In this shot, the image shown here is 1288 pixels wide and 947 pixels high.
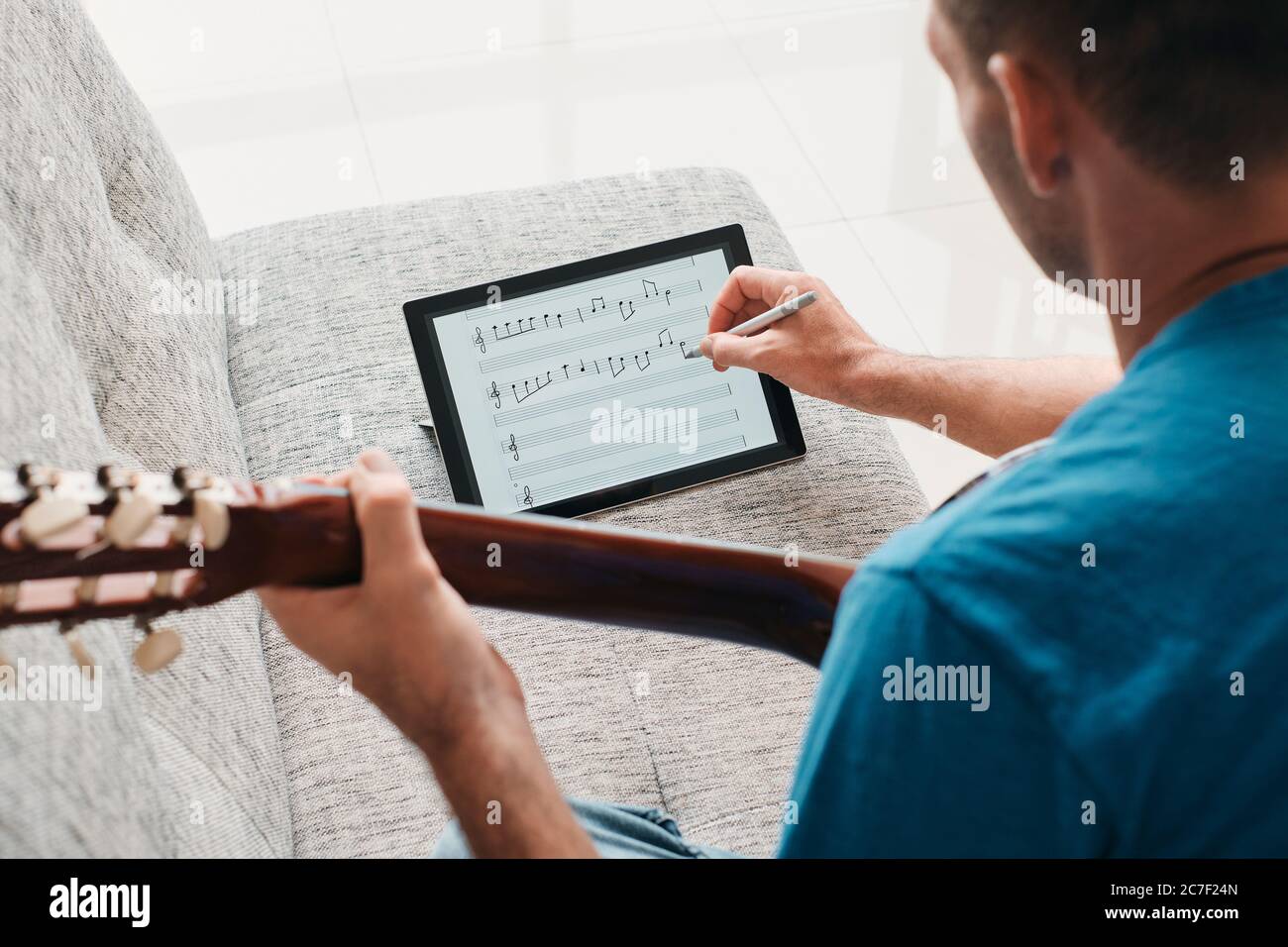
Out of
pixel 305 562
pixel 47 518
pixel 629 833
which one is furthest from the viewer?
pixel 629 833

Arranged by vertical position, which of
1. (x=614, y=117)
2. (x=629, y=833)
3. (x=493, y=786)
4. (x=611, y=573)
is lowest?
(x=629, y=833)

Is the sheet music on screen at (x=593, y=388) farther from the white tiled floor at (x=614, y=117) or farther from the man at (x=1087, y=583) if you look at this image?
the white tiled floor at (x=614, y=117)

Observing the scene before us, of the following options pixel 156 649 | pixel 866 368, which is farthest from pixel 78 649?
pixel 866 368

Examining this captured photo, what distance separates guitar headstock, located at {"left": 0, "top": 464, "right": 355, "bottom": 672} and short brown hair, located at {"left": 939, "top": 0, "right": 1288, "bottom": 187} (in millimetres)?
528

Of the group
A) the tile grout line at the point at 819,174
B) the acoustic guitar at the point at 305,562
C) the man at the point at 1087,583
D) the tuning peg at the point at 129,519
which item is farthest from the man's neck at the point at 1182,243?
the tile grout line at the point at 819,174

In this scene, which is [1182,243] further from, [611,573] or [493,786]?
[493,786]

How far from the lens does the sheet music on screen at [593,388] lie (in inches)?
49.2

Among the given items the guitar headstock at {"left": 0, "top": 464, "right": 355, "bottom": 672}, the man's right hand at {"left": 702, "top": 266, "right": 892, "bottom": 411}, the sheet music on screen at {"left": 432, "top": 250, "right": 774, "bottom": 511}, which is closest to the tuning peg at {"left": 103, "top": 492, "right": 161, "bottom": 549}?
the guitar headstock at {"left": 0, "top": 464, "right": 355, "bottom": 672}

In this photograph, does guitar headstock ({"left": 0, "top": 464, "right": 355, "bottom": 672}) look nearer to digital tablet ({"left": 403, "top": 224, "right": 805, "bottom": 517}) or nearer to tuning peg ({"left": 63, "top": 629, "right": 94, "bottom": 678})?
tuning peg ({"left": 63, "top": 629, "right": 94, "bottom": 678})

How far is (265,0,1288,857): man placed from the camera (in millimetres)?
594

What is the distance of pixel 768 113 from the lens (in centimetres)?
276

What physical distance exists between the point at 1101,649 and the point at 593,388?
768mm

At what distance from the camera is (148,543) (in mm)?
616

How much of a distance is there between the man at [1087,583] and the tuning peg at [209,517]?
7cm
